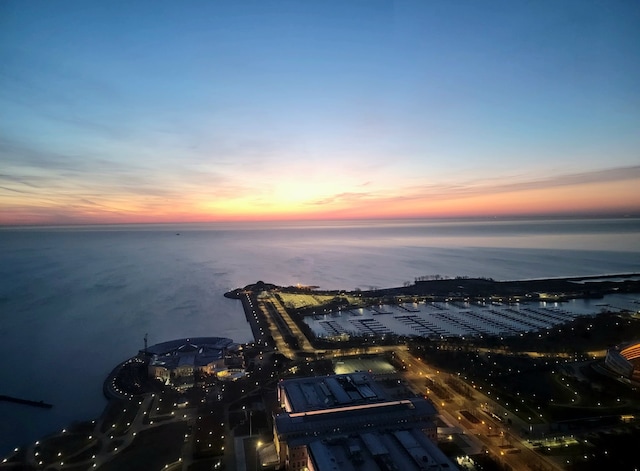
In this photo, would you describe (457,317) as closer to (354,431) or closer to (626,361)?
(626,361)

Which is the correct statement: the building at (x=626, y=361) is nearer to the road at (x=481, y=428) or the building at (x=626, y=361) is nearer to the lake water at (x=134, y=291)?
the road at (x=481, y=428)

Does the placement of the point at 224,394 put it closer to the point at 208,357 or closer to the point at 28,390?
the point at 208,357

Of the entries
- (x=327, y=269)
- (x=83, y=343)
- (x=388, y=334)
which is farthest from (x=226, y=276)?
(x=388, y=334)

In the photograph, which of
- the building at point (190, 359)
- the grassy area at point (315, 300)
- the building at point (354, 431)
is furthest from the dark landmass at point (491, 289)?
the building at point (354, 431)

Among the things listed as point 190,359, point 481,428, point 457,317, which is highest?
point 190,359

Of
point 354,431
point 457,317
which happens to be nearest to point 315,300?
point 457,317
